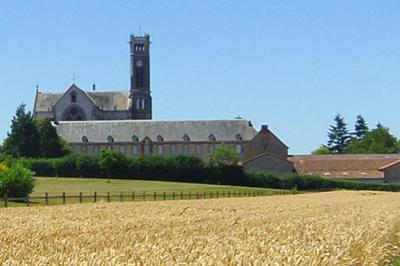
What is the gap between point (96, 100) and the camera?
647 ft

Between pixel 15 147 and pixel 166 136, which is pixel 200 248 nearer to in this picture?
pixel 15 147

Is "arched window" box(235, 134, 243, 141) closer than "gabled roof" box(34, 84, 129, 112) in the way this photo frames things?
Yes

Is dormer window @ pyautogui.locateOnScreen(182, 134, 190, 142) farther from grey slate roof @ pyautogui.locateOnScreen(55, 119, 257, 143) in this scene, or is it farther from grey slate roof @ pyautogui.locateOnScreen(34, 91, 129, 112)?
grey slate roof @ pyautogui.locateOnScreen(34, 91, 129, 112)

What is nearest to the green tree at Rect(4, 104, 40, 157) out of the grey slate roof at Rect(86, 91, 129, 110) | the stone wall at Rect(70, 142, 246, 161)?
the stone wall at Rect(70, 142, 246, 161)

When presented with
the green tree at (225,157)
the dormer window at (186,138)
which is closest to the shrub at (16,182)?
the green tree at (225,157)

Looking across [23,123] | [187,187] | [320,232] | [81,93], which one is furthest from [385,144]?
[320,232]

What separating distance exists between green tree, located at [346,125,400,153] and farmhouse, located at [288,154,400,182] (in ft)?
140

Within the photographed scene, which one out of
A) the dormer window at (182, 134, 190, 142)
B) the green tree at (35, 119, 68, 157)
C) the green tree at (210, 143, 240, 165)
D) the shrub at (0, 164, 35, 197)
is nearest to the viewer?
the shrub at (0, 164, 35, 197)

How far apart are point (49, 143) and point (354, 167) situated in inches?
1709

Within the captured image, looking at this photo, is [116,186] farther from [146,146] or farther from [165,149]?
[165,149]

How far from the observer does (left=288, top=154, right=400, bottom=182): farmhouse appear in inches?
5059

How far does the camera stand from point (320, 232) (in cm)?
1759

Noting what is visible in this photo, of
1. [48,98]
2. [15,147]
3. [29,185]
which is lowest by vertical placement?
[29,185]

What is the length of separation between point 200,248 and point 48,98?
18560 centimetres
